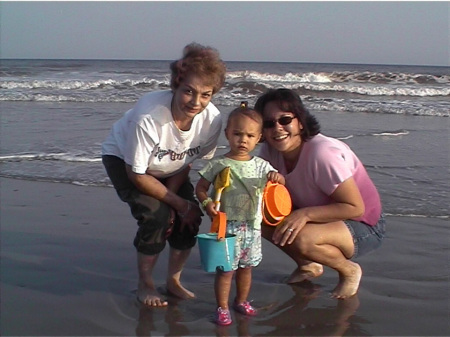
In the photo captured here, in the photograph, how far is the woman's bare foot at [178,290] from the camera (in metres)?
3.29

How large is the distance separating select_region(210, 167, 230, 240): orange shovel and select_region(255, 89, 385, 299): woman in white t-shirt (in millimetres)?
465

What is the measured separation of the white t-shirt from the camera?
305cm

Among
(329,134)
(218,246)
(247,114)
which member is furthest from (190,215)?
(329,134)

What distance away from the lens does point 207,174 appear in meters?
2.99

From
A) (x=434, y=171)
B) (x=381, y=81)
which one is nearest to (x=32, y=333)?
(x=434, y=171)

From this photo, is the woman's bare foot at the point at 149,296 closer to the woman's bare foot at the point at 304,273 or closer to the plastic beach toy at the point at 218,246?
the plastic beach toy at the point at 218,246

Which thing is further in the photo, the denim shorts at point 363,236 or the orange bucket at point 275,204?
the denim shorts at point 363,236

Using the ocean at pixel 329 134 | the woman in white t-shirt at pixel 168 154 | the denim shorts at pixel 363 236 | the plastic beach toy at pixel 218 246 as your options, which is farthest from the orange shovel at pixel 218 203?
the ocean at pixel 329 134

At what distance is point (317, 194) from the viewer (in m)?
3.34

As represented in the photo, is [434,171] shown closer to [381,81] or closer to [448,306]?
[448,306]

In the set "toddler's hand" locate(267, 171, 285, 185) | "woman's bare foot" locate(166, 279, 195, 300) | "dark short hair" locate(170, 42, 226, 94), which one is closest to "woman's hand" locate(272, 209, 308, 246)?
"toddler's hand" locate(267, 171, 285, 185)

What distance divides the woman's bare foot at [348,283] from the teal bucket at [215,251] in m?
0.83

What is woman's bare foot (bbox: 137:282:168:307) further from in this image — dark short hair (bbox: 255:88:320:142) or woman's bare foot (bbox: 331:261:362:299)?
dark short hair (bbox: 255:88:320:142)

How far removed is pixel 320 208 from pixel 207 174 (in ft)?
2.31
